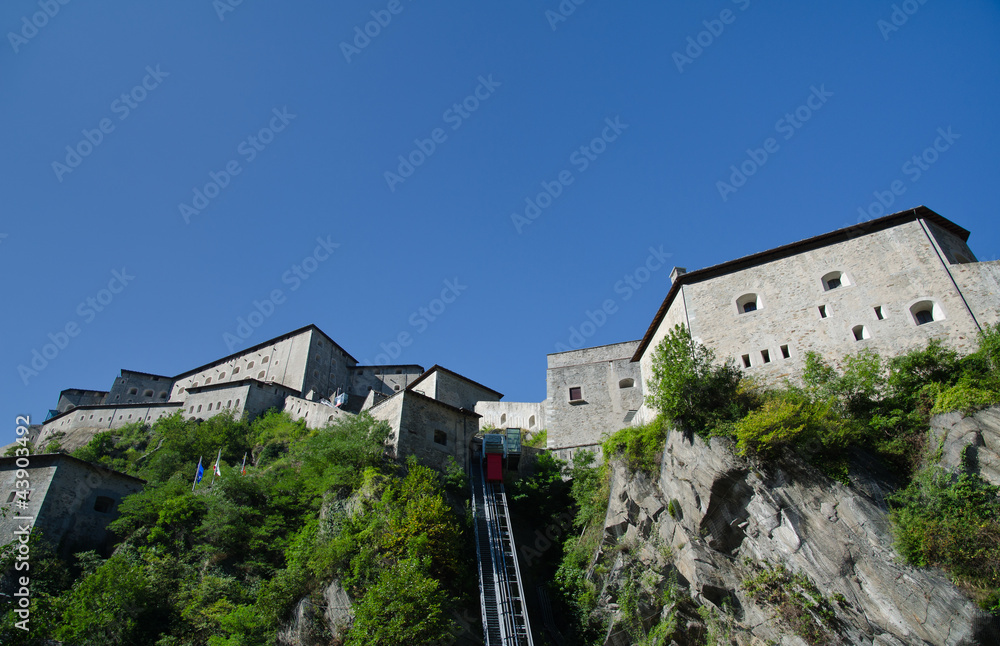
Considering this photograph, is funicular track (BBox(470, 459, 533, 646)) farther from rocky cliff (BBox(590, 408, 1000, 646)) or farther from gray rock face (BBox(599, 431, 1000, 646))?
gray rock face (BBox(599, 431, 1000, 646))

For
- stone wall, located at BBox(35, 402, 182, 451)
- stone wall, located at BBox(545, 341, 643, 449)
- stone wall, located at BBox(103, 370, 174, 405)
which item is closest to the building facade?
stone wall, located at BBox(545, 341, 643, 449)

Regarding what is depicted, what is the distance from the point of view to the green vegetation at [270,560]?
18172 mm

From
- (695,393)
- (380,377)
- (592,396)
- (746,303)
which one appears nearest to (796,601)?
(695,393)

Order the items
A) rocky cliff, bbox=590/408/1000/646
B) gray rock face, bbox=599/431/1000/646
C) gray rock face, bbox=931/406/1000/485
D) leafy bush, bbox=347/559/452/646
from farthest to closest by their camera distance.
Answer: leafy bush, bbox=347/559/452/646 → gray rock face, bbox=931/406/1000/485 → rocky cliff, bbox=590/408/1000/646 → gray rock face, bbox=599/431/1000/646

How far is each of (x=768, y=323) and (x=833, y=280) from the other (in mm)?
2980

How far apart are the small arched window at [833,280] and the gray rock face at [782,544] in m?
8.82

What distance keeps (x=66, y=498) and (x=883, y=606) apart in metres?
29.2

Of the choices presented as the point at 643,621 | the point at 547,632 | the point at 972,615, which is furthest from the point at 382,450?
the point at 972,615

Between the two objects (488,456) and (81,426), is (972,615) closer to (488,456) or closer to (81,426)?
(488,456)

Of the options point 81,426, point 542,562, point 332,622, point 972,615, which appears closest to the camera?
point 972,615

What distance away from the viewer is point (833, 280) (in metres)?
23.1

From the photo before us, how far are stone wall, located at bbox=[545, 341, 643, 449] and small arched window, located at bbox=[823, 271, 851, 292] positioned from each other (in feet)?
35.8

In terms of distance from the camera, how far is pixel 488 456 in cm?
2666

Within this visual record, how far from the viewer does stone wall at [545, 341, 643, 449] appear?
31.0m
